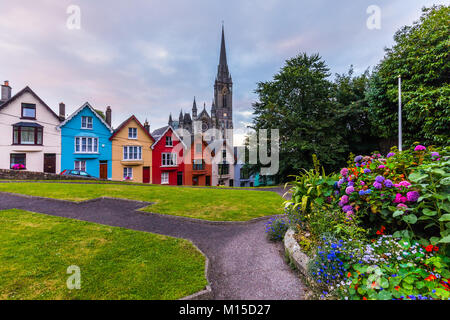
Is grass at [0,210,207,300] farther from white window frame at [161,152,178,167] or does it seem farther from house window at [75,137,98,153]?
white window frame at [161,152,178,167]

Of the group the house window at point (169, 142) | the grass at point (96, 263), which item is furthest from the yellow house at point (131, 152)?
the grass at point (96, 263)

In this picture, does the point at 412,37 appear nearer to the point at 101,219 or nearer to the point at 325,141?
the point at 325,141

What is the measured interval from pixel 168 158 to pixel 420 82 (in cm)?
2772

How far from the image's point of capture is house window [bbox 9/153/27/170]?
1931 cm

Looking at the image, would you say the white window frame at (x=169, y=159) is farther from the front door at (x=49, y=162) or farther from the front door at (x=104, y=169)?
the front door at (x=49, y=162)

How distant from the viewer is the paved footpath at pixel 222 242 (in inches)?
132

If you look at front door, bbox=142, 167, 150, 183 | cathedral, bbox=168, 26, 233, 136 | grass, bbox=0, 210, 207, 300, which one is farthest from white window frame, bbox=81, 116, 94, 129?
cathedral, bbox=168, 26, 233, 136

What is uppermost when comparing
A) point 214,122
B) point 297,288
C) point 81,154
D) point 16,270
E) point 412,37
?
point 214,122

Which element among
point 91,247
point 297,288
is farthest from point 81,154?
point 297,288

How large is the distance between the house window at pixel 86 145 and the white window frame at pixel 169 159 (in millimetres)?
8445

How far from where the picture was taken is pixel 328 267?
10.2 feet

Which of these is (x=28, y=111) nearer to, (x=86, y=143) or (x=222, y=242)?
(x=86, y=143)
